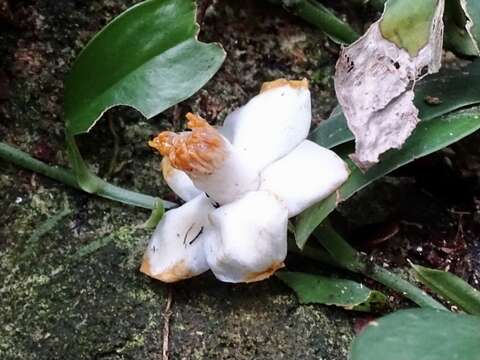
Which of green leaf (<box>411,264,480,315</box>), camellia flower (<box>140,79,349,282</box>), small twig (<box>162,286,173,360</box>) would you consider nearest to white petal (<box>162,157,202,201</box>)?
camellia flower (<box>140,79,349,282</box>)

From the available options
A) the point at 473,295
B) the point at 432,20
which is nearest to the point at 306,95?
the point at 432,20

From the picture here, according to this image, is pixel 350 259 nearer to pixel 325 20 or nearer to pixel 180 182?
pixel 180 182

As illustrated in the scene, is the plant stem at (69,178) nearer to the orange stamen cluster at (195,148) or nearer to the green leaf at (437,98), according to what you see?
the orange stamen cluster at (195,148)

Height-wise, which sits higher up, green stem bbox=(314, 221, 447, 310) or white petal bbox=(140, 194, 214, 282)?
white petal bbox=(140, 194, 214, 282)

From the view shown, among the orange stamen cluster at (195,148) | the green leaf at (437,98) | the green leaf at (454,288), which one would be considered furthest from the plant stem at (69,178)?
the green leaf at (454,288)

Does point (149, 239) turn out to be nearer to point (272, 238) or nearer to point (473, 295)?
point (272, 238)

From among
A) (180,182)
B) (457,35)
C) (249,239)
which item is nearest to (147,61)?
(180,182)

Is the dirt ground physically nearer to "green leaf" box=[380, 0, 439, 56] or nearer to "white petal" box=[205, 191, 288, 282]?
"white petal" box=[205, 191, 288, 282]
